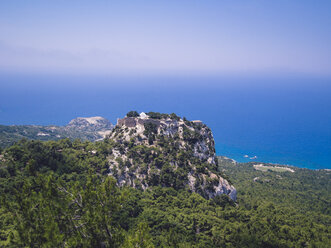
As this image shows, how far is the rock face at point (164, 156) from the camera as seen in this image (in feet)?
113

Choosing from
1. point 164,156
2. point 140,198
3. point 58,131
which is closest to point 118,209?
point 140,198

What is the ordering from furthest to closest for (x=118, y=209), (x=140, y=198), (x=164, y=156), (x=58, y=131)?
(x=58, y=131) → (x=164, y=156) → (x=140, y=198) → (x=118, y=209)

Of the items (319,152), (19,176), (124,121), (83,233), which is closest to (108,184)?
(83,233)

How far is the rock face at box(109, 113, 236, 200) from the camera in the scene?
34531 mm

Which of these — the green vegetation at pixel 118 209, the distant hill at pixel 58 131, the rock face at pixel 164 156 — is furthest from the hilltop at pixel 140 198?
the distant hill at pixel 58 131

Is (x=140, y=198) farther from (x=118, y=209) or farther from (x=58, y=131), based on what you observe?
(x=58, y=131)

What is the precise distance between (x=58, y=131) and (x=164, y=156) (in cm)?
8421

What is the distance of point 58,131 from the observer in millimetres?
104250

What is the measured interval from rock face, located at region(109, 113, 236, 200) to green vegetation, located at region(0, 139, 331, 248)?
464mm

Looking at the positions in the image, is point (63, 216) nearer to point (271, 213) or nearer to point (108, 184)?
point (108, 184)

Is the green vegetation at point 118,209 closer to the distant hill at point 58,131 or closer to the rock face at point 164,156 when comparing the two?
the rock face at point 164,156

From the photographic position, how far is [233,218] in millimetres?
27016

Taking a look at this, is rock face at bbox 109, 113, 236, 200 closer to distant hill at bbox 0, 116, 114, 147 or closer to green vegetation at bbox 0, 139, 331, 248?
green vegetation at bbox 0, 139, 331, 248

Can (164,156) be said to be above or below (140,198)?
above
